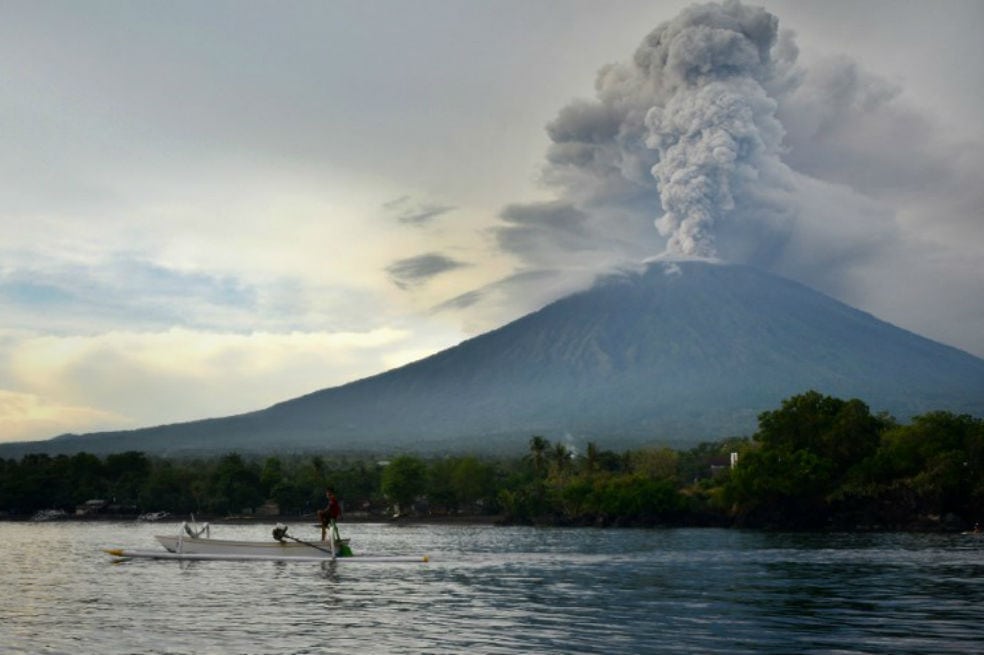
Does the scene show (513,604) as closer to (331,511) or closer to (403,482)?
(331,511)

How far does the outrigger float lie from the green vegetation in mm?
54137

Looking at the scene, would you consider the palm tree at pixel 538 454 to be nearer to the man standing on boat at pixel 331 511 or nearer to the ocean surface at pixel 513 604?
the ocean surface at pixel 513 604

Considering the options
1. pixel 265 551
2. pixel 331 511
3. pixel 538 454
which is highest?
pixel 538 454

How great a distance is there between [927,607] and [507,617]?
1284 centimetres

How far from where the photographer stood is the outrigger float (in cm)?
5109

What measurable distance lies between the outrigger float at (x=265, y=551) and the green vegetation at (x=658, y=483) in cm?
5414

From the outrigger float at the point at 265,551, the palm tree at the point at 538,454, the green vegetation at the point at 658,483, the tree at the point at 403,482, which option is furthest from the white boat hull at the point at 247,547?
the palm tree at the point at 538,454

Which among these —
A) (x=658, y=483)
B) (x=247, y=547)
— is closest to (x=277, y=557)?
(x=247, y=547)

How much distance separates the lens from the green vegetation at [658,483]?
310 feet

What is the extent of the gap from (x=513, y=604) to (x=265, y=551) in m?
19.9

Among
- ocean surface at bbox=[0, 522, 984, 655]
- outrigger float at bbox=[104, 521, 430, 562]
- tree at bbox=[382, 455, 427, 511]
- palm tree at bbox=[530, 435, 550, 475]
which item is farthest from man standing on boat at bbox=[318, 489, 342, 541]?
palm tree at bbox=[530, 435, 550, 475]

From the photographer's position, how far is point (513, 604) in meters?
34.8

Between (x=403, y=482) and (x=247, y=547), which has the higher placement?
(x=403, y=482)

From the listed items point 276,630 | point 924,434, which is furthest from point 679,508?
point 276,630
